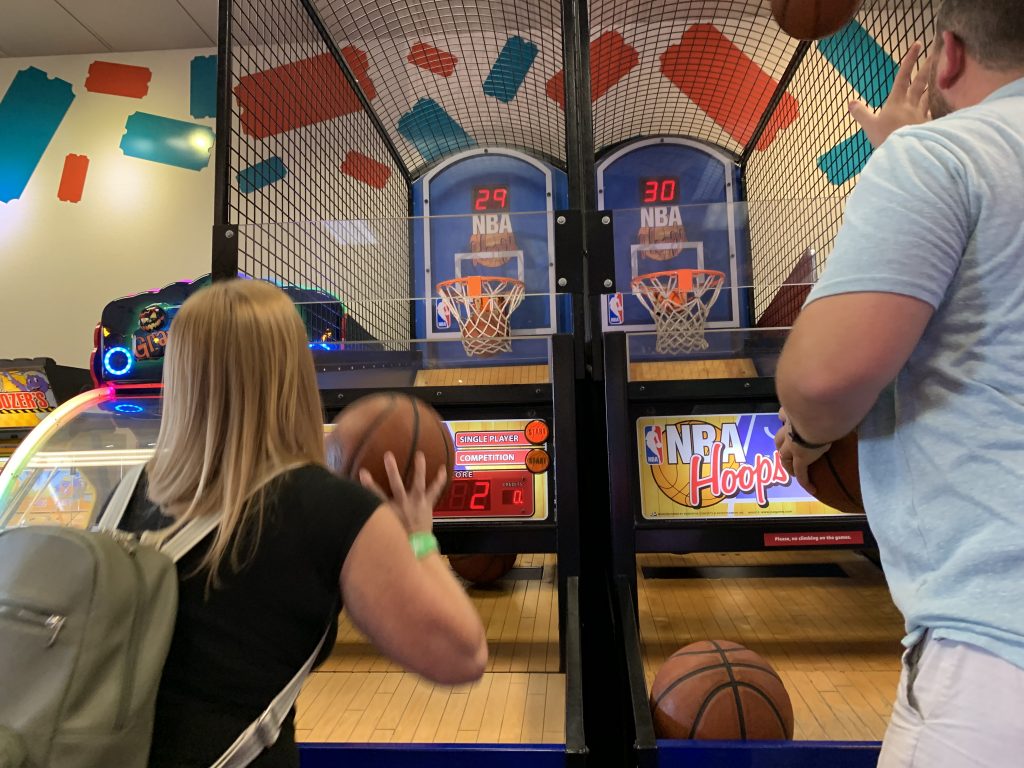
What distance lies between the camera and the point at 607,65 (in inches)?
175

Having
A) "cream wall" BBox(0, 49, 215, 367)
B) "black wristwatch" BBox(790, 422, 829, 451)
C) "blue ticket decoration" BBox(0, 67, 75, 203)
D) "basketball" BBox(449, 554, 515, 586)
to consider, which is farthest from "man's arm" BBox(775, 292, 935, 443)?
"blue ticket decoration" BBox(0, 67, 75, 203)

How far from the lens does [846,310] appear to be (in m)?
0.74

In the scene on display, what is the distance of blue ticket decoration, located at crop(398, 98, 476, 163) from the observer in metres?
4.70

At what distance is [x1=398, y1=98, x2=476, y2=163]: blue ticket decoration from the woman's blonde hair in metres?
4.04

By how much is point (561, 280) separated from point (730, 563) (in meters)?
1.87

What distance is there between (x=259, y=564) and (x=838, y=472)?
812 mm

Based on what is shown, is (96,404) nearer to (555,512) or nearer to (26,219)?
(555,512)

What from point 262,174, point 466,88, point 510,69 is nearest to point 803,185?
point 510,69

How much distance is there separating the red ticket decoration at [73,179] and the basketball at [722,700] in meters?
4.83

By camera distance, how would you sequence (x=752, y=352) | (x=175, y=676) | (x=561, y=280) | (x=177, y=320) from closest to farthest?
(x=175, y=676), (x=177, y=320), (x=561, y=280), (x=752, y=352)

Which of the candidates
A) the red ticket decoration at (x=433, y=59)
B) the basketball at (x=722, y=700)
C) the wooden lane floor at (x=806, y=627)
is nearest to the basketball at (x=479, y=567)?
the wooden lane floor at (x=806, y=627)

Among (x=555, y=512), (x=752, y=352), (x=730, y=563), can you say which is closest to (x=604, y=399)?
(x=555, y=512)

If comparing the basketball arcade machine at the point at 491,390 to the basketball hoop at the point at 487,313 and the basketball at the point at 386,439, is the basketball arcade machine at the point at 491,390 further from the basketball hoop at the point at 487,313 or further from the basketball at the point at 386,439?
the basketball at the point at 386,439

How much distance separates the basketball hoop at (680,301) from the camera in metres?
2.54
